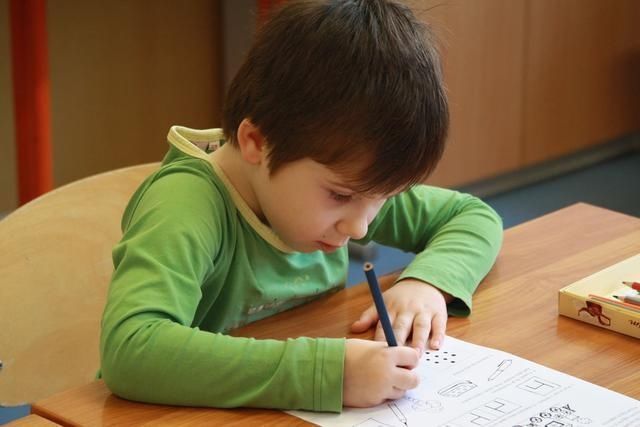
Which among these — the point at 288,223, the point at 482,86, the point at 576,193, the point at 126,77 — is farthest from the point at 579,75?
the point at 288,223

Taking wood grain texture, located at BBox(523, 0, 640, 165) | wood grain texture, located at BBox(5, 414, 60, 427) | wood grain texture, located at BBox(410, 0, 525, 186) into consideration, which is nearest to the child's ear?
wood grain texture, located at BBox(5, 414, 60, 427)

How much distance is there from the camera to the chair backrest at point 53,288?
124 centimetres

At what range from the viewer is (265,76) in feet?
3.50

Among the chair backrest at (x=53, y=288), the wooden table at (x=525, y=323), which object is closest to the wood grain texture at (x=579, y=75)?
the wooden table at (x=525, y=323)

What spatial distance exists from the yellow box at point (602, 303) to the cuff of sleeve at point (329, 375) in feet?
0.92

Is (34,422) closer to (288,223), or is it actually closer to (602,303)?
(288,223)

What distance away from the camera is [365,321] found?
1096mm

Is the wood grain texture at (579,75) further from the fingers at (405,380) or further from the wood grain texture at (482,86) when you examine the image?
the fingers at (405,380)

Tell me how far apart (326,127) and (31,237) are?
1.51 feet

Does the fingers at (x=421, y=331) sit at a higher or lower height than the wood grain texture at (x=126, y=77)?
higher

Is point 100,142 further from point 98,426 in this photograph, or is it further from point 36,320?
point 98,426

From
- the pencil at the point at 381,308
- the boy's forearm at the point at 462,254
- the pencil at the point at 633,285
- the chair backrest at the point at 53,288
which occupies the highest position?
the pencil at the point at 381,308

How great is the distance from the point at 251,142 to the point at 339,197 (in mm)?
113

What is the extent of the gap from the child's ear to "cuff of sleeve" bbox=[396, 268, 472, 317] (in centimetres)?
22
